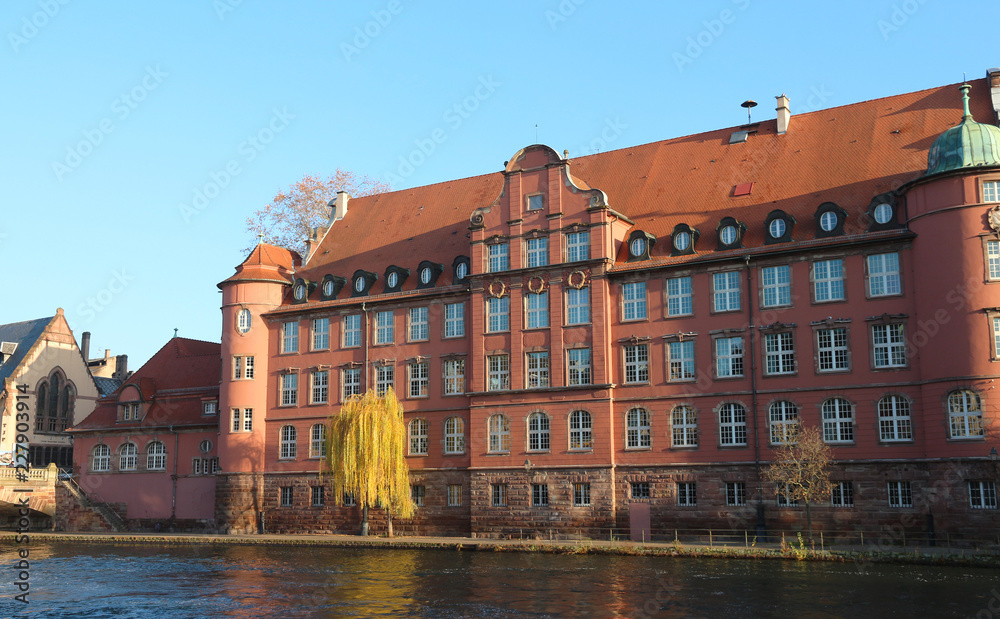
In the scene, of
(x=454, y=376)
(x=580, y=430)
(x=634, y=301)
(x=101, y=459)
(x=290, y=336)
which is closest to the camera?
(x=580, y=430)

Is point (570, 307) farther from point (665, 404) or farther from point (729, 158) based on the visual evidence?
point (729, 158)

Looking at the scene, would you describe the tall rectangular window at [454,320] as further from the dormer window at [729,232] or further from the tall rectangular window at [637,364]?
the dormer window at [729,232]

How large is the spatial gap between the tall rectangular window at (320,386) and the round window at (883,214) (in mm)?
29188

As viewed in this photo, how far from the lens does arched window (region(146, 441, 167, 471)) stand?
59.8 metres

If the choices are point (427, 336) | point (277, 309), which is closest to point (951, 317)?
point (427, 336)

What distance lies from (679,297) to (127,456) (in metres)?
35.1

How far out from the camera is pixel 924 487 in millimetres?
39906

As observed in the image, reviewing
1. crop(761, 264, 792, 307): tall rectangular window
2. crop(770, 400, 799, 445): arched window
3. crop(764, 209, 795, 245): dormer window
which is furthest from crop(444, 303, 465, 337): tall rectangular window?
crop(770, 400, 799, 445): arched window

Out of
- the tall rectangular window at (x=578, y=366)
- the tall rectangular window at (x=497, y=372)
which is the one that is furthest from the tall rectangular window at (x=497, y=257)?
the tall rectangular window at (x=578, y=366)

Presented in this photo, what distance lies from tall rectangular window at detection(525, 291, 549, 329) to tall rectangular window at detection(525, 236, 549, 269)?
1530mm

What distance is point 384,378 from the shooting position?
5394cm

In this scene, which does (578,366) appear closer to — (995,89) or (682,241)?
(682,241)

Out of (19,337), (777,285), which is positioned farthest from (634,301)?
(19,337)

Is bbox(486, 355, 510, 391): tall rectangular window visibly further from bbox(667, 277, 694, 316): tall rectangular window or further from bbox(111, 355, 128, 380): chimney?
bbox(111, 355, 128, 380): chimney
